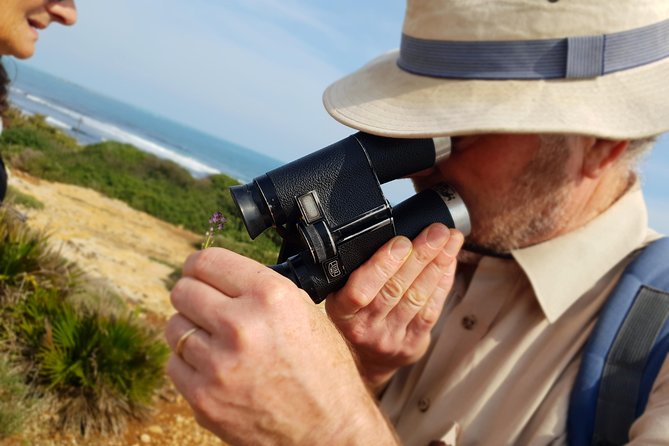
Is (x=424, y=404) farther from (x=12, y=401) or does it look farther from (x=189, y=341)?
(x=12, y=401)

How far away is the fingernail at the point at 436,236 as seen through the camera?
1278 millimetres

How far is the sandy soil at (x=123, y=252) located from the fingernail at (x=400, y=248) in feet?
10.3

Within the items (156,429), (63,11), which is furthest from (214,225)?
(156,429)

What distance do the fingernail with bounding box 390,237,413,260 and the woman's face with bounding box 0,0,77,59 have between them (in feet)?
5.84

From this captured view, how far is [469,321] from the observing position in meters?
1.54

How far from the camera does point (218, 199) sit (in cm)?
138

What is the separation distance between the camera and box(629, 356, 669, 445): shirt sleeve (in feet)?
3.22

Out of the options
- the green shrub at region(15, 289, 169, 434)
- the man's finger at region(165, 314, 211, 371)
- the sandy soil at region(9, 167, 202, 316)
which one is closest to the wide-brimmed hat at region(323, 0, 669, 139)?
the man's finger at region(165, 314, 211, 371)

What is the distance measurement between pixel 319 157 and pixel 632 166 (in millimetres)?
797

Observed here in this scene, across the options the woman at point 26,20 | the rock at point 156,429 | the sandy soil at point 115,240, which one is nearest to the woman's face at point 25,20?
the woman at point 26,20

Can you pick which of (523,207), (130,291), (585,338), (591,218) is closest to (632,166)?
(591,218)

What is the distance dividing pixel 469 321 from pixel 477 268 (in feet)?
0.46

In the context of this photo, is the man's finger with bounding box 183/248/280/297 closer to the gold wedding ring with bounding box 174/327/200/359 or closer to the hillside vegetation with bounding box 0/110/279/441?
the gold wedding ring with bounding box 174/327/200/359

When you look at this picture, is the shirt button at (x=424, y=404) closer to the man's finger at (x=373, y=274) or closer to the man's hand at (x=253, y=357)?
the man's finger at (x=373, y=274)
